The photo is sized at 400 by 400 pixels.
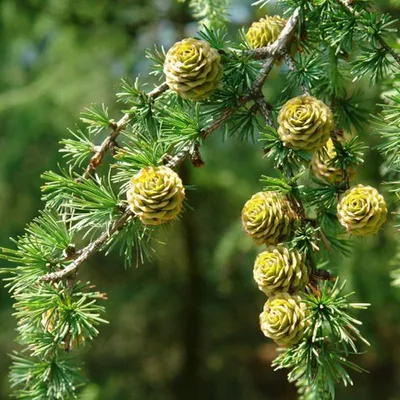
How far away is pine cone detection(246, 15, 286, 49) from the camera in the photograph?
2.89ft

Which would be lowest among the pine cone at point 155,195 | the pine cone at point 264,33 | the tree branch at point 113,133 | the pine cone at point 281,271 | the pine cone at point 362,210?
the pine cone at point 281,271

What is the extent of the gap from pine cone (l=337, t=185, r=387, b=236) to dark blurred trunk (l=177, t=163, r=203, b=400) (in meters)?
2.67

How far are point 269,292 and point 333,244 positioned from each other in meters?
0.23

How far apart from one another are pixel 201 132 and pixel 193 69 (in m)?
0.08

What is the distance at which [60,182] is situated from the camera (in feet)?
2.57

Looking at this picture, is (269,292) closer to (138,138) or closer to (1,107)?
(138,138)

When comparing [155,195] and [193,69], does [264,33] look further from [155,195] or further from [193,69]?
[155,195]

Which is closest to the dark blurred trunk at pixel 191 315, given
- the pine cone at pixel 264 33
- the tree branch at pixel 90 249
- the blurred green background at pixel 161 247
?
the blurred green background at pixel 161 247

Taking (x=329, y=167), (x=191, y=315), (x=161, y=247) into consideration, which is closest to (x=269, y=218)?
(x=329, y=167)

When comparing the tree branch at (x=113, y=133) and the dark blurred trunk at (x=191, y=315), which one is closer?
the tree branch at (x=113, y=133)

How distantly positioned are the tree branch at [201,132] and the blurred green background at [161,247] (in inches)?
31.9

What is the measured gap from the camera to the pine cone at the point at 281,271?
0.71 m

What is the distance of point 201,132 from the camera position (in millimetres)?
776

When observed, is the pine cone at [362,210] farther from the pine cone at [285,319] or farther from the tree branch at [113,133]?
the tree branch at [113,133]
